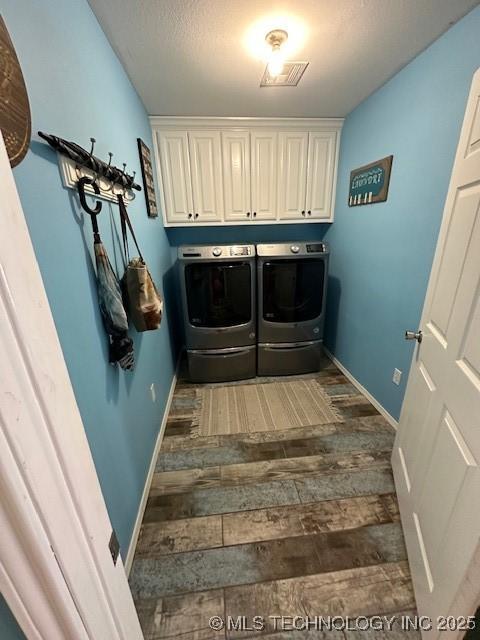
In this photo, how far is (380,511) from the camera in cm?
135

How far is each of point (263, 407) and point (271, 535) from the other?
94 cm

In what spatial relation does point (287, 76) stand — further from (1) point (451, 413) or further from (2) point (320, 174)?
(1) point (451, 413)

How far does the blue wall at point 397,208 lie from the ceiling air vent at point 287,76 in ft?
2.03

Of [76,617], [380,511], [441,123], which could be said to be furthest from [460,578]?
[441,123]

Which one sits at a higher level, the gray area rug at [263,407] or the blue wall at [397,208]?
the blue wall at [397,208]

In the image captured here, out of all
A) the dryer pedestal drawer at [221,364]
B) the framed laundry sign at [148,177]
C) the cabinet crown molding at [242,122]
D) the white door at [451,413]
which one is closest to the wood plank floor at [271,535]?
the white door at [451,413]

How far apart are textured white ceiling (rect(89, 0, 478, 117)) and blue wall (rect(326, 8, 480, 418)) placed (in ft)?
0.46

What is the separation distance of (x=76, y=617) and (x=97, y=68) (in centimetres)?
179

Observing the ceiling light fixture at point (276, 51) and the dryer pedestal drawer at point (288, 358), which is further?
the dryer pedestal drawer at point (288, 358)

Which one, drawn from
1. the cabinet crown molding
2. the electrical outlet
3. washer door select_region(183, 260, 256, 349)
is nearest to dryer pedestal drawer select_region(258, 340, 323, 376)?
washer door select_region(183, 260, 256, 349)

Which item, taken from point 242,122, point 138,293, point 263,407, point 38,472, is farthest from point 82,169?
point 263,407

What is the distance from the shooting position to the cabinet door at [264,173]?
7.41 ft

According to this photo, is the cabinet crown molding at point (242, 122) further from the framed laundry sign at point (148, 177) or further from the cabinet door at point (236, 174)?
the framed laundry sign at point (148, 177)

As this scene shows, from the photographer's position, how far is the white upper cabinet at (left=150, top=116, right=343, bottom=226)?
2.19 metres
